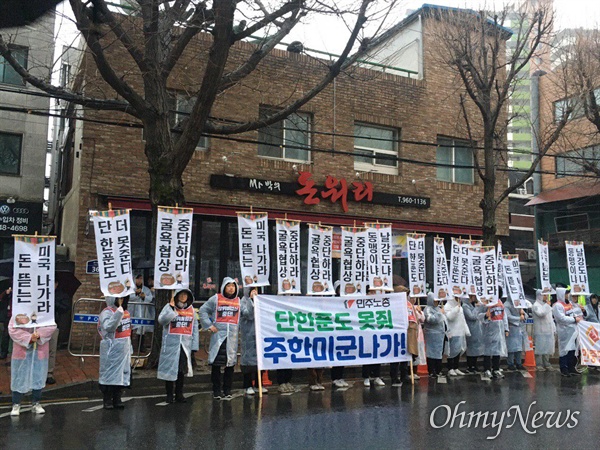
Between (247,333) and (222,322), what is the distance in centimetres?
60

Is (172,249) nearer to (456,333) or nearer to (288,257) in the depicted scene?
(288,257)

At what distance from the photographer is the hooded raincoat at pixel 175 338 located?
8.80 meters

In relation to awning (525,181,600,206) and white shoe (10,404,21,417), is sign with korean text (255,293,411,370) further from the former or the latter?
awning (525,181,600,206)

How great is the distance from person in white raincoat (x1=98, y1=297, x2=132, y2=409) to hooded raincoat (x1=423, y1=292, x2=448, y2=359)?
19.2ft

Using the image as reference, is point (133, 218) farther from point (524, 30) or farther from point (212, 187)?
point (524, 30)

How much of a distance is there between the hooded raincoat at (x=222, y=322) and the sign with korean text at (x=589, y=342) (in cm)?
785

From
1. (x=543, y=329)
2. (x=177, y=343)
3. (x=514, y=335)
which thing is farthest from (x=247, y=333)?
(x=543, y=329)

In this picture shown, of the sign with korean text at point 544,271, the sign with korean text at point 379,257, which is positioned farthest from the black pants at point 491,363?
the sign with korean text at point 379,257

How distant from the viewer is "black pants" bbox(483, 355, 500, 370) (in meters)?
12.0

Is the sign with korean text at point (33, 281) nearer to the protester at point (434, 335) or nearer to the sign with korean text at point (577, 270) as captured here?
the protester at point (434, 335)

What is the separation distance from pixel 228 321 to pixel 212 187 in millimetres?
6368

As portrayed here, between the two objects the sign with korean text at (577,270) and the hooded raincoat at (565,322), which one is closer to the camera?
the hooded raincoat at (565,322)

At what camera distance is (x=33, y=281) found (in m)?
8.45

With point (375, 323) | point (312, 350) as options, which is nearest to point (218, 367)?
point (312, 350)
